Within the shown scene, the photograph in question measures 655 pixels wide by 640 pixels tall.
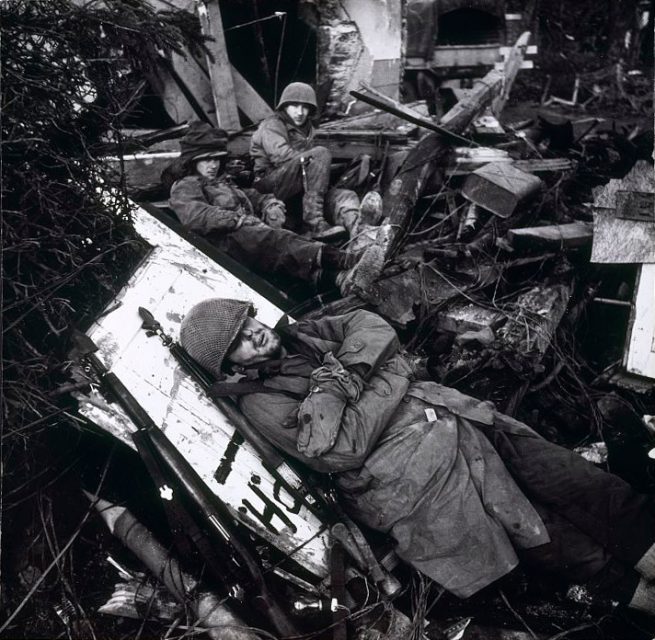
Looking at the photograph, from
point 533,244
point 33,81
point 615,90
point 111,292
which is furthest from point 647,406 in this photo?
point 615,90

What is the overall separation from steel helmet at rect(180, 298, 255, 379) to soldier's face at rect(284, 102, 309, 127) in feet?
11.0

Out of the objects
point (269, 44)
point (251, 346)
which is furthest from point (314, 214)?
point (269, 44)

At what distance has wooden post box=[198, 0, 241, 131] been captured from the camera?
627cm

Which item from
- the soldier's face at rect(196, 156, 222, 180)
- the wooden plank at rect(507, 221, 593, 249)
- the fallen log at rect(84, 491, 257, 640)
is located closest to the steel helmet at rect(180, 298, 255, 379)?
the fallen log at rect(84, 491, 257, 640)

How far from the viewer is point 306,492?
3.00 meters

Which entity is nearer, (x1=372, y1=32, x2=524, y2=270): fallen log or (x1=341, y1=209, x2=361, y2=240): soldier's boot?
(x1=372, y1=32, x2=524, y2=270): fallen log

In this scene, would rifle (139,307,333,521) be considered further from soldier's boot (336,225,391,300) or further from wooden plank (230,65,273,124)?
wooden plank (230,65,273,124)

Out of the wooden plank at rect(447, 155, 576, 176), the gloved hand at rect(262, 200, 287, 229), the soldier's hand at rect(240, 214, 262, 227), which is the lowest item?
the gloved hand at rect(262, 200, 287, 229)

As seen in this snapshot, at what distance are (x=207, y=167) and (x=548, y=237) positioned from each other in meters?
3.18

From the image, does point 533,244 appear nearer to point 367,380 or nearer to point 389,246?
point 389,246

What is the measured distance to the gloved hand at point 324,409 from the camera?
103 inches

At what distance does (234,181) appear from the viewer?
5.25 metres

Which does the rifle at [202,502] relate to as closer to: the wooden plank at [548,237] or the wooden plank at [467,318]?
the wooden plank at [467,318]

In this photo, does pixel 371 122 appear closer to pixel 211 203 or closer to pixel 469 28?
pixel 211 203
